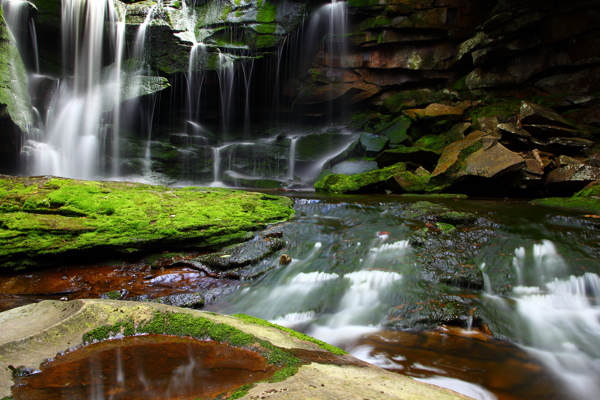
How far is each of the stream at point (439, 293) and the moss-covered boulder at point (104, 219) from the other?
32 cm

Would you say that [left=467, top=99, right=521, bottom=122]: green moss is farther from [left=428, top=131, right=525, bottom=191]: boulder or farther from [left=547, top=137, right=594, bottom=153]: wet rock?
[left=428, top=131, right=525, bottom=191]: boulder

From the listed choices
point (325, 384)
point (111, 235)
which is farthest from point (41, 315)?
point (111, 235)

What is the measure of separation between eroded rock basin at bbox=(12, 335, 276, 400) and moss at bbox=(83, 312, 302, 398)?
0.04m

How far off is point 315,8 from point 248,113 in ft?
21.7

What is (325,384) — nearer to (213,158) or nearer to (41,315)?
(41,315)

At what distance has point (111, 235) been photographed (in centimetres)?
473

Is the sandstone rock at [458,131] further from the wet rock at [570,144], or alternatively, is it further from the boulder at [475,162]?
the wet rock at [570,144]

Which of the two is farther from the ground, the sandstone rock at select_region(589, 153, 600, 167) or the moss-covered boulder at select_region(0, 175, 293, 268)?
the sandstone rock at select_region(589, 153, 600, 167)

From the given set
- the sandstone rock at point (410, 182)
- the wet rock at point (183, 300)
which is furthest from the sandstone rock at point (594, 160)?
the wet rock at point (183, 300)

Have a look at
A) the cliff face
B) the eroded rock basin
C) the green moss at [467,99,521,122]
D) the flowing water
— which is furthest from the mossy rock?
the eroded rock basin

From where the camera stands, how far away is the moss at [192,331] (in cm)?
196

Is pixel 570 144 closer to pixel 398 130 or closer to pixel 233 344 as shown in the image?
pixel 398 130

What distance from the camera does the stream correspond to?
2818mm

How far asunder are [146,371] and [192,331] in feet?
1.42
